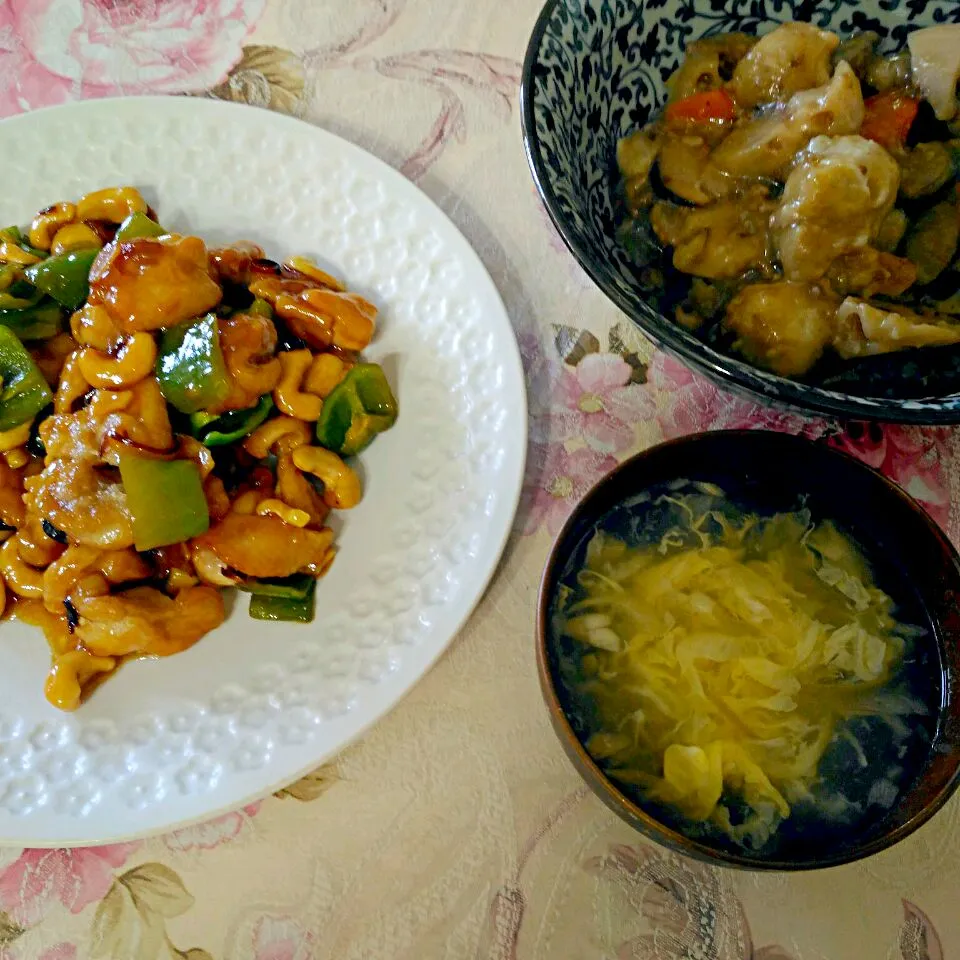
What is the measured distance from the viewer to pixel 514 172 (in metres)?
1.54

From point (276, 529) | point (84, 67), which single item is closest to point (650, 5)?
point (276, 529)

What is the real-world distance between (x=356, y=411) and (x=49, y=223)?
0.64 metres

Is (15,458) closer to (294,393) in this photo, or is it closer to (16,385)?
(16,385)

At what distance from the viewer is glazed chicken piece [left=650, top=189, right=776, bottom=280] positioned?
1.10 m

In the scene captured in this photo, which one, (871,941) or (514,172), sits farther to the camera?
(514,172)

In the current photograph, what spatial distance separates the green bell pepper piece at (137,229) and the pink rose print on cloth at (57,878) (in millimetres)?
954

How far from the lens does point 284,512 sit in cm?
123

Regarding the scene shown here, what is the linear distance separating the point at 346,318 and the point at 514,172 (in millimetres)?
492

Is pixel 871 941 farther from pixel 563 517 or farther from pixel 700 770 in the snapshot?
pixel 563 517

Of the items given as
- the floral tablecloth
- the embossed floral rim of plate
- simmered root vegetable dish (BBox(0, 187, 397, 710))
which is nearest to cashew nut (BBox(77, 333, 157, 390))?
simmered root vegetable dish (BBox(0, 187, 397, 710))

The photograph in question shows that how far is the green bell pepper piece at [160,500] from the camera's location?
47.0 inches

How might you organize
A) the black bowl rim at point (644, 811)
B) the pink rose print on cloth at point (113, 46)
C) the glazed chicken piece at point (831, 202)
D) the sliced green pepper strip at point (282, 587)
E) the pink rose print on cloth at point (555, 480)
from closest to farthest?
the black bowl rim at point (644, 811) < the glazed chicken piece at point (831, 202) < the sliced green pepper strip at point (282, 587) < the pink rose print on cloth at point (555, 480) < the pink rose print on cloth at point (113, 46)

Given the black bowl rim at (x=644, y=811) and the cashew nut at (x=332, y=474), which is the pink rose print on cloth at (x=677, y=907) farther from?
the cashew nut at (x=332, y=474)

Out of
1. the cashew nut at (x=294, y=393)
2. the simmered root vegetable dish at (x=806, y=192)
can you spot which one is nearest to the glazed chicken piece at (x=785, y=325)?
the simmered root vegetable dish at (x=806, y=192)
